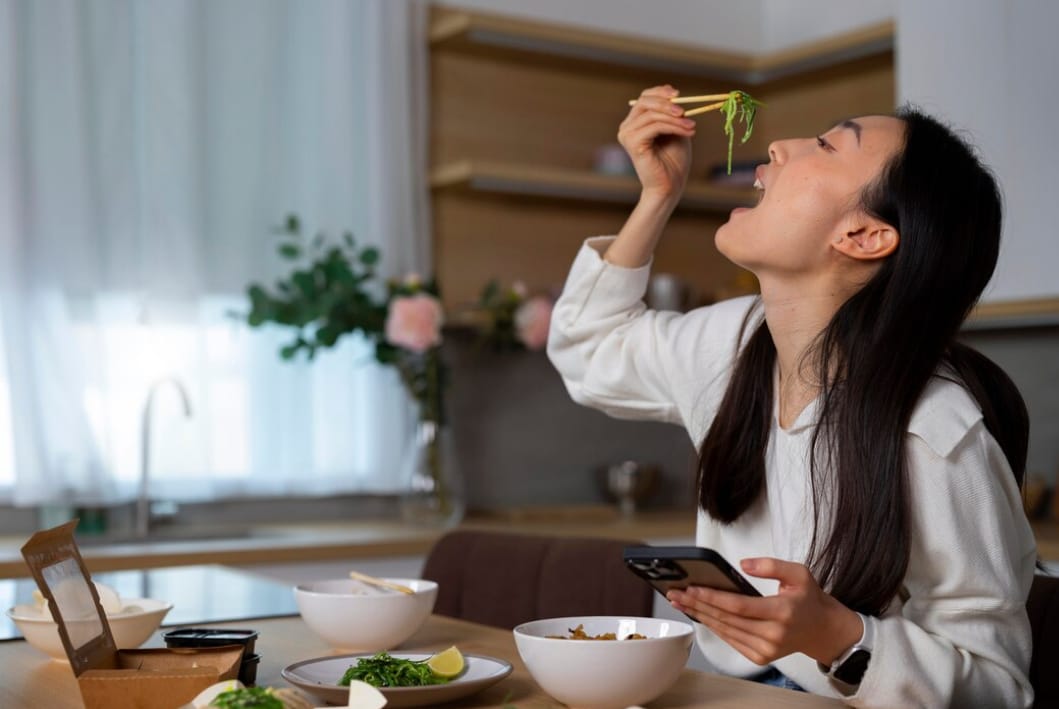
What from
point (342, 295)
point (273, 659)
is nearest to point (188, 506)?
point (342, 295)

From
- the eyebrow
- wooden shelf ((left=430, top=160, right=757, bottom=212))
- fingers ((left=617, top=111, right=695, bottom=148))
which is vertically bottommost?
the eyebrow

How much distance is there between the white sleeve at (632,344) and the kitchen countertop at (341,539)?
3.91 feet

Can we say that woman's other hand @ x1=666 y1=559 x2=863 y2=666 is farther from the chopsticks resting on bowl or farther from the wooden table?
the chopsticks resting on bowl

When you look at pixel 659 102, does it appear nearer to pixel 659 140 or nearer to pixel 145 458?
pixel 659 140

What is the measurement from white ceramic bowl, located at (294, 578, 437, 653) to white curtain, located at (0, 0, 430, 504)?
6.08 feet

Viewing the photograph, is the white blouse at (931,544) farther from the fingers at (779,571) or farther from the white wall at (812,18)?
the white wall at (812,18)

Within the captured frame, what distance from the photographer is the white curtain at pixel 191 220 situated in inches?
122

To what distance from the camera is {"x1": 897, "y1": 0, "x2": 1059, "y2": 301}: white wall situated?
3121 millimetres

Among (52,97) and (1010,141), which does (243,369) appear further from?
(1010,141)

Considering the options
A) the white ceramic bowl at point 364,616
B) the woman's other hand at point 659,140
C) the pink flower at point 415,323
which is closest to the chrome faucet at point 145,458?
the pink flower at point 415,323

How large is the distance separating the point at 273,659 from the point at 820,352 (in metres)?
0.70

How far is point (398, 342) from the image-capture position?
10.7ft

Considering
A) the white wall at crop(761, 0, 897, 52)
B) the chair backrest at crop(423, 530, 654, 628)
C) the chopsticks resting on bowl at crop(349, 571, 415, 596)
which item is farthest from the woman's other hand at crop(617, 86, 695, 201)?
the white wall at crop(761, 0, 897, 52)

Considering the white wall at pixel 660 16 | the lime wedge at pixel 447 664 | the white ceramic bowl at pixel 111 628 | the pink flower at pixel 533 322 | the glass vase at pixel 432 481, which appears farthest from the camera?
the white wall at pixel 660 16
